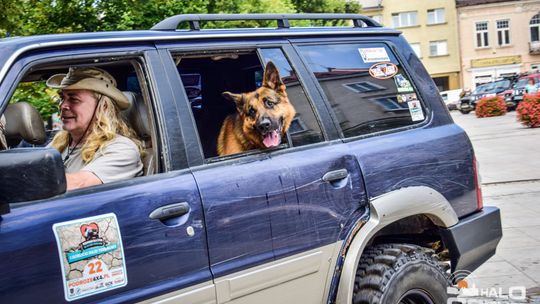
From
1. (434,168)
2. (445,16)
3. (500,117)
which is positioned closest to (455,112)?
(500,117)

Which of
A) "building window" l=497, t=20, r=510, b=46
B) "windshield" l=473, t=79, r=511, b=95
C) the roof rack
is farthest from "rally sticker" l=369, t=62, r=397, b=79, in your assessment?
"building window" l=497, t=20, r=510, b=46

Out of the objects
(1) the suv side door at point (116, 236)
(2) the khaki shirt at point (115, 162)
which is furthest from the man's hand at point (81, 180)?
(1) the suv side door at point (116, 236)

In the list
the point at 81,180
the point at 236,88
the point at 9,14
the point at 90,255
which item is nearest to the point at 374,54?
the point at 236,88

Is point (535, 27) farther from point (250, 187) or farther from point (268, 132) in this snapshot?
point (250, 187)

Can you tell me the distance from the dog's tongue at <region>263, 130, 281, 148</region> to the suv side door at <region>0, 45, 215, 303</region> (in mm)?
491

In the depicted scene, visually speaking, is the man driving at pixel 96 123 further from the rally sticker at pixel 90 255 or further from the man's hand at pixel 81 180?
the rally sticker at pixel 90 255

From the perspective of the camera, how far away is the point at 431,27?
165 ft

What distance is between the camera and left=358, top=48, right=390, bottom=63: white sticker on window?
11.0 feet

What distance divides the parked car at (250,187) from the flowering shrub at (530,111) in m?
17.0

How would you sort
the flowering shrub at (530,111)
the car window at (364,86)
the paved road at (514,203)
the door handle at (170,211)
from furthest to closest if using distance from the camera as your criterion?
the flowering shrub at (530,111) < the paved road at (514,203) < the car window at (364,86) < the door handle at (170,211)

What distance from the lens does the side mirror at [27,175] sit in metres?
1.77

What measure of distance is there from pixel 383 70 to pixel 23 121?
6.79 feet

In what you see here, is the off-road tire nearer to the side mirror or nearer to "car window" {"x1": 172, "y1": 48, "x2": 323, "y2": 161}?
"car window" {"x1": 172, "y1": 48, "x2": 323, "y2": 161}

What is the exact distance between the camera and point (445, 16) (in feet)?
165
